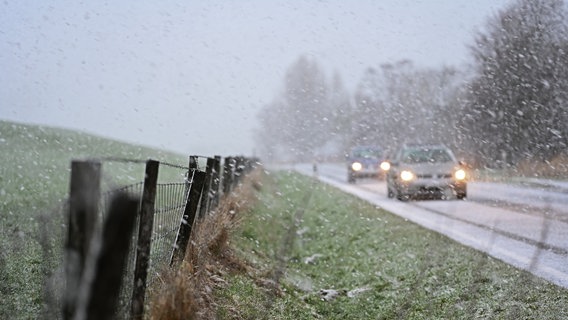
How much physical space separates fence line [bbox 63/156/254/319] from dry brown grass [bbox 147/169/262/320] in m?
0.17

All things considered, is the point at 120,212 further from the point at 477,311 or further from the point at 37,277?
the point at 477,311

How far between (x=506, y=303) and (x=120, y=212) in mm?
5362

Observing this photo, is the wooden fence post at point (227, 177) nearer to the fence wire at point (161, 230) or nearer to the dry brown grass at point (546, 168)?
the fence wire at point (161, 230)

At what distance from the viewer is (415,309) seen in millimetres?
7117

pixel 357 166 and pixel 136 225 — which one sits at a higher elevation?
pixel 357 166

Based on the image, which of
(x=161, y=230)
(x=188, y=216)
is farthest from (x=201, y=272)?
(x=161, y=230)

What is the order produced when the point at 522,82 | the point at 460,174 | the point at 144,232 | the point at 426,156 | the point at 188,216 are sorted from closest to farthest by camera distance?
the point at 144,232, the point at 188,216, the point at 460,174, the point at 426,156, the point at 522,82

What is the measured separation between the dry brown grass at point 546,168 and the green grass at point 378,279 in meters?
19.4

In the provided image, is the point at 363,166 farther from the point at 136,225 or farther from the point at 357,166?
the point at 136,225

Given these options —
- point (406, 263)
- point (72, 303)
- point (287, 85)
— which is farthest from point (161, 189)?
point (287, 85)

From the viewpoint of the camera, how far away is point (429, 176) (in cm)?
2005

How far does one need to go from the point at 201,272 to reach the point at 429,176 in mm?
14362

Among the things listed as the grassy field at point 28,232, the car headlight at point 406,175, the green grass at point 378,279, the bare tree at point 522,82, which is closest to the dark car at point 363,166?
the bare tree at point 522,82

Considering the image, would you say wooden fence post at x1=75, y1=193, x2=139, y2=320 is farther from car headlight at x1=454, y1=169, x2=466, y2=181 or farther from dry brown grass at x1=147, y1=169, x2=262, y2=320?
car headlight at x1=454, y1=169, x2=466, y2=181
